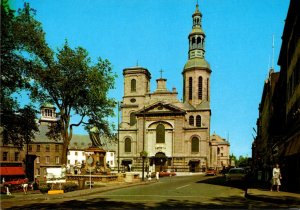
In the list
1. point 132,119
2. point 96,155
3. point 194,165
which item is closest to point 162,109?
point 132,119

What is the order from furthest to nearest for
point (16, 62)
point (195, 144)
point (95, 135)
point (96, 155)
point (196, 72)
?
point (196, 72) < point (195, 144) < point (95, 135) < point (96, 155) < point (16, 62)

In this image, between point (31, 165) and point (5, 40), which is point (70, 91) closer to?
point (5, 40)

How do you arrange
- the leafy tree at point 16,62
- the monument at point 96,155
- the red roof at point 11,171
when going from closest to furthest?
the leafy tree at point 16,62
the monument at point 96,155
the red roof at point 11,171

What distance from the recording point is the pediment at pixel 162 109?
8006 cm

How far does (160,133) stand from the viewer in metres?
81.8

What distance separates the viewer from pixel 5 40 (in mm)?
21266

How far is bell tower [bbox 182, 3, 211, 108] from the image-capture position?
291 ft

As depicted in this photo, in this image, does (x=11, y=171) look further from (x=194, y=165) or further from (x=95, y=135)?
(x=194, y=165)

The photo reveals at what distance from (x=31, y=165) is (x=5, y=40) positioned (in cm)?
5367

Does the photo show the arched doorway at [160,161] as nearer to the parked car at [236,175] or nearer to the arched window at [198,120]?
the arched window at [198,120]

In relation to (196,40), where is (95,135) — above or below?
below

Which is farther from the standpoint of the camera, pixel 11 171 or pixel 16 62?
pixel 11 171

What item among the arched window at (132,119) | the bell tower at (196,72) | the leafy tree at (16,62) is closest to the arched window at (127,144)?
the arched window at (132,119)

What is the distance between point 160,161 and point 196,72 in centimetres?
2331
